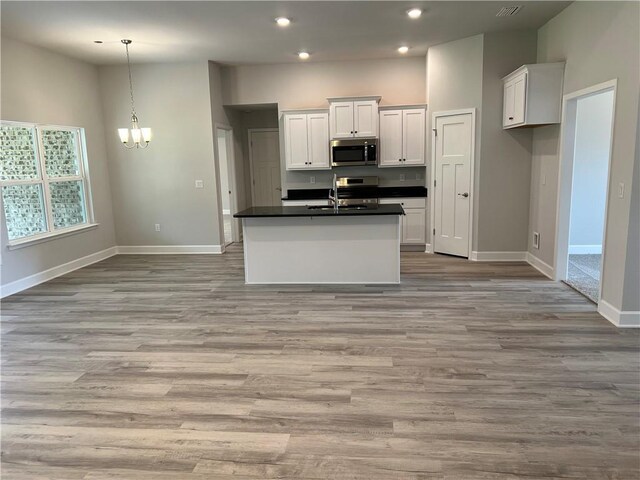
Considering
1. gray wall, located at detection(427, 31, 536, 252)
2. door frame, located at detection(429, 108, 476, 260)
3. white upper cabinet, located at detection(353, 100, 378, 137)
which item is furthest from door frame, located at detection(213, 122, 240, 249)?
gray wall, located at detection(427, 31, 536, 252)

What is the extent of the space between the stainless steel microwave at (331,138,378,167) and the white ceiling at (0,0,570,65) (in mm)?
1313

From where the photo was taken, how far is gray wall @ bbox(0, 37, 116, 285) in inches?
202

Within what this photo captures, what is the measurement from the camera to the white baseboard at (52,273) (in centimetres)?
509

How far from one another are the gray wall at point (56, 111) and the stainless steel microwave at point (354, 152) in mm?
3707

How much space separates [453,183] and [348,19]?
2713mm

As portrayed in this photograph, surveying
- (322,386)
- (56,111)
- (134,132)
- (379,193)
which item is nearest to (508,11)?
(379,193)

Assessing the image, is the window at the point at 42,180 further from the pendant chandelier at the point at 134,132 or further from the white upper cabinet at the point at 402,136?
the white upper cabinet at the point at 402,136

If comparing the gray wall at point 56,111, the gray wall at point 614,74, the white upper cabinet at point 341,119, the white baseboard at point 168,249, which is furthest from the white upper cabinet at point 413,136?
the gray wall at point 56,111

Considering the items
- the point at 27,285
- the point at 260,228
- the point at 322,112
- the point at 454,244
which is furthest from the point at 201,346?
the point at 322,112

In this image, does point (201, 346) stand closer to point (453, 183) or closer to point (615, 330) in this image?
point (615, 330)

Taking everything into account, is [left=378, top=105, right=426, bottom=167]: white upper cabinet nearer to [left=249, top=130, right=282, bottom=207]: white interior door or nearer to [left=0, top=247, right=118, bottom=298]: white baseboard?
[left=249, top=130, right=282, bottom=207]: white interior door

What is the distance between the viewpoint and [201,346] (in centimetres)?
353

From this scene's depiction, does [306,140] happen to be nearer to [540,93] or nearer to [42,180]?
[540,93]

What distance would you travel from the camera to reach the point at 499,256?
6.07 metres
